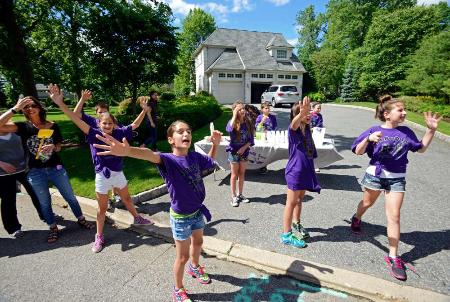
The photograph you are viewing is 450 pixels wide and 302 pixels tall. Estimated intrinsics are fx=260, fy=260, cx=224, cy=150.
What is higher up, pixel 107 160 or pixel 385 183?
pixel 107 160

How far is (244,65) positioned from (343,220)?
93.2 ft

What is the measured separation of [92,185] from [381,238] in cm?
579

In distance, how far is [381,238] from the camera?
388 cm

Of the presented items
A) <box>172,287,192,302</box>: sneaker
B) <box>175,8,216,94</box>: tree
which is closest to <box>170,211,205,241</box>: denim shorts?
<box>172,287,192,302</box>: sneaker

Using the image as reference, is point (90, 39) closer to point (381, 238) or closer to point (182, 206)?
point (182, 206)

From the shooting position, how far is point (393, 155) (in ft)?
10.7

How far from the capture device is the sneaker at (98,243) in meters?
3.80

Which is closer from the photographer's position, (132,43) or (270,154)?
(270,154)

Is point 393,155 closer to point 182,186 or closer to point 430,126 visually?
point 430,126

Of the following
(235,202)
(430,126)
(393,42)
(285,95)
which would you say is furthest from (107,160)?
(393,42)

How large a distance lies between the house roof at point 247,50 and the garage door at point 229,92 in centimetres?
195

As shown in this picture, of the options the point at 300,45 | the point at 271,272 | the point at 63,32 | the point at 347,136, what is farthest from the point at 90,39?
the point at 300,45

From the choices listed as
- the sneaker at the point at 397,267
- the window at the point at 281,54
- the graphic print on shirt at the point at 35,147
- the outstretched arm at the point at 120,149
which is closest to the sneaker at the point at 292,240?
the sneaker at the point at 397,267

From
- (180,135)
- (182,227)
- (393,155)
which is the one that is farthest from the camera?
(393,155)
